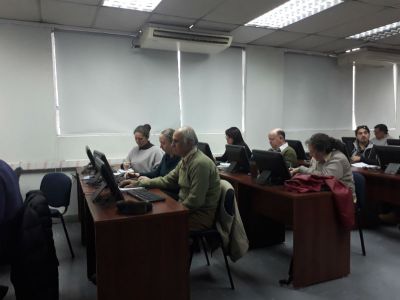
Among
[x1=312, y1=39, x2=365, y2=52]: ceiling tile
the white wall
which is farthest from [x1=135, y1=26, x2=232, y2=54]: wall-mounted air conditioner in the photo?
[x1=312, y1=39, x2=365, y2=52]: ceiling tile

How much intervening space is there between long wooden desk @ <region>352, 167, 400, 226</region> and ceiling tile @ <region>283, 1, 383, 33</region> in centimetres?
176

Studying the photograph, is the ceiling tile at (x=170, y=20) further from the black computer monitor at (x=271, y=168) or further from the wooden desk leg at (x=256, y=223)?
the wooden desk leg at (x=256, y=223)

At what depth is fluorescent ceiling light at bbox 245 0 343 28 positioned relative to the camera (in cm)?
358

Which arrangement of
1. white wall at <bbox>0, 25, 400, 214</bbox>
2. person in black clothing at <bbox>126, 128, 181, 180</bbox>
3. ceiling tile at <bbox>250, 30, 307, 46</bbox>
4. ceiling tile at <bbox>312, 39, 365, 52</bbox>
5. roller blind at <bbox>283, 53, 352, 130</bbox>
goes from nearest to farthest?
person in black clothing at <bbox>126, 128, 181, 180</bbox>
white wall at <bbox>0, 25, 400, 214</bbox>
ceiling tile at <bbox>250, 30, 307, 46</bbox>
ceiling tile at <bbox>312, 39, 365, 52</bbox>
roller blind at <bbox>283, 53, 352, 130</bbox>

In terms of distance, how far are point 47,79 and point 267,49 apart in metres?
3.26

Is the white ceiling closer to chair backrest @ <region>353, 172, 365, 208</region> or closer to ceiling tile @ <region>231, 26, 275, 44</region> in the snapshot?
ceiling tile @ <region>231, 26, 275, 44</region>

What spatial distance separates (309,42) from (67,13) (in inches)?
136

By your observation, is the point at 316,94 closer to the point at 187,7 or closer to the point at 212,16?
the point at 212,16

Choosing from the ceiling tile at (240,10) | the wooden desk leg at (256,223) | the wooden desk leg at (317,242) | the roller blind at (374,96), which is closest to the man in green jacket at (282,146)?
the wooden desk leg at (256,223)

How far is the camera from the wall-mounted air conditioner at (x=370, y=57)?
5359mm


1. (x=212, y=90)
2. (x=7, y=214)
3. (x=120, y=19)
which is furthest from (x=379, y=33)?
(x=7, y=214)

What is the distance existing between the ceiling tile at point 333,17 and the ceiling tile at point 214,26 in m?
0.76

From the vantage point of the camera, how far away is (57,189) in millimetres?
3238

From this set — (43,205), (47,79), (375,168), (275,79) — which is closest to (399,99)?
(275,79)
